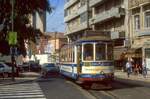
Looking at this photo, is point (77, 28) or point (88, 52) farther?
point (77, 28)

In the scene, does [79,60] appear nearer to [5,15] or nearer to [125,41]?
[5,15]

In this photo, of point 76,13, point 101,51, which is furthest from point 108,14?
point 101,51

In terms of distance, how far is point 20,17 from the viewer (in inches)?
1922

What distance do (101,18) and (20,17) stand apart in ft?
110

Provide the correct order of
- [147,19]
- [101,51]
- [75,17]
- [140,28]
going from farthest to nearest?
1. [75,17]
2. [140,28]
3. [147,19]
4. [101,51]

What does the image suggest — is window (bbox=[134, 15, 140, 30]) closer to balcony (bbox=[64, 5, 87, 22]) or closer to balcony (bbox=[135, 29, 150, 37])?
balcony (bbox=[135, 29, 150, 37])

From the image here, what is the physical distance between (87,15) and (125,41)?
2579 cm

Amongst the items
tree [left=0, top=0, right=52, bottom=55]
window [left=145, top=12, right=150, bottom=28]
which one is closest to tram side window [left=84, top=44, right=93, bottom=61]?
tree [left=0, top=0, right=52, bottom=55]

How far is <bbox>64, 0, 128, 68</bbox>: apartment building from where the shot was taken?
71.2 m

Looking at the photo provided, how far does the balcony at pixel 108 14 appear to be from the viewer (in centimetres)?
7031

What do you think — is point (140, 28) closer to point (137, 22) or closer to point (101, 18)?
point (137, 22)

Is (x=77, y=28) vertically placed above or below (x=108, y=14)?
above

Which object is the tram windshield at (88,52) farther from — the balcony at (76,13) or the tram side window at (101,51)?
the balcony at (76,13)

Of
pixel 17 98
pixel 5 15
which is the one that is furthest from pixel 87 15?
pixel 17 98
